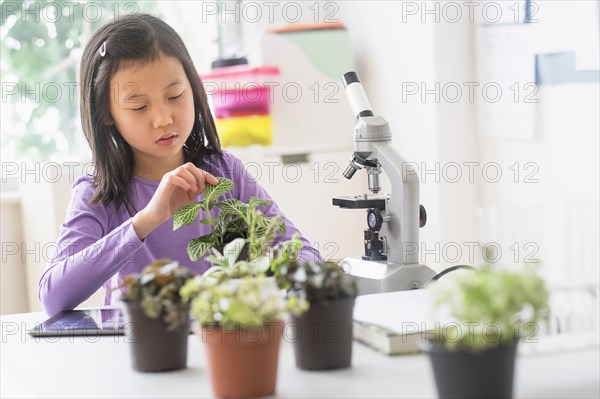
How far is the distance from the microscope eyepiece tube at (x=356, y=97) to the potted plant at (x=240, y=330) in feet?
2.47

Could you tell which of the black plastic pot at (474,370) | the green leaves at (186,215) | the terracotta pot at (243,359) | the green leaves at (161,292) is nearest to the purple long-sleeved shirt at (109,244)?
the green leaves at (186,215)

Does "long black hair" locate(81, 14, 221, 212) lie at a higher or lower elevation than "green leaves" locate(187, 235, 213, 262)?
higher

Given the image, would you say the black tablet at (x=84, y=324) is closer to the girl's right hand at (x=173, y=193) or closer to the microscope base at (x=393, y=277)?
the girl's right hand at (x=173, y=193)

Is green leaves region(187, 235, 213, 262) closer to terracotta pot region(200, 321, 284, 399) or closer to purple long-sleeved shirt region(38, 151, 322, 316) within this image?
purple long-sleeved shirt region(38, 151, 322, 316)

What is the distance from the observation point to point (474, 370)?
96cm

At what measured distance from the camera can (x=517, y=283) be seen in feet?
3.10

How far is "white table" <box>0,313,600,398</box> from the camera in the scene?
1.14 m

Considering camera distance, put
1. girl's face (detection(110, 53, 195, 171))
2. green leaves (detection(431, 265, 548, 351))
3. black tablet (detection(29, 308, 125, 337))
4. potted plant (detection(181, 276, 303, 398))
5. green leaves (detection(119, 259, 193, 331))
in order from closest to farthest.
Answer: green leaves (detection(431, 265, 548, 351)) < potted plant (detection(181, 276, 303, 398)) < green leaves (detection(119, 259, 193, 331)) < black tablet (detection(29, 308, 125, 337)) < girl's face (detection(110, 53, 195, 171))

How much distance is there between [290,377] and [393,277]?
1.70ft

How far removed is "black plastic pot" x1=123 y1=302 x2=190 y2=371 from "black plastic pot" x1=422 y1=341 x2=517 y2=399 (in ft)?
1.20

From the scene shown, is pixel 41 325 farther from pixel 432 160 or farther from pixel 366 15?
pixel 366 15

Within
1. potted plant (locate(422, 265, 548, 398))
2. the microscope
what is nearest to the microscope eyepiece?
the microscope

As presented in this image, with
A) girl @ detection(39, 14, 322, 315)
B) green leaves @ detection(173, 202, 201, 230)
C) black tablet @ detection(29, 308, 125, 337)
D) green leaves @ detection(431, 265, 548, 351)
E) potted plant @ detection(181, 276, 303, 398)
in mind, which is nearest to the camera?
green leaves @ detection(431, 265, 548, 351)

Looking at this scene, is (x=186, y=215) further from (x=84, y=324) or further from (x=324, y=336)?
(x=324, y=336)
